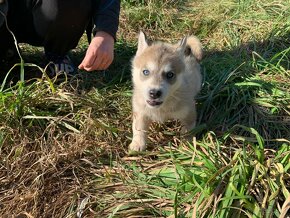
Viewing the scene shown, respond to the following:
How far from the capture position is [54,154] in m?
2.46

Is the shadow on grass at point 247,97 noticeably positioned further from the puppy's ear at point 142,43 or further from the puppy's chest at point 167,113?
the puppy's ear at point 142,43

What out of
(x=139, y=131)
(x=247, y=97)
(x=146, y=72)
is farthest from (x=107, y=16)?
(x=247, y=97)

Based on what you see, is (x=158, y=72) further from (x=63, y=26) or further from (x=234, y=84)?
(x=63, y=26)

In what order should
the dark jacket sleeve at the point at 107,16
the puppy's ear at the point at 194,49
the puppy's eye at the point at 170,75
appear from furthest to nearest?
1. the puppy's ear at the point at 194,49
2. the dark jacket sleeve at the point at 107,16
3. the puppy's eye at the point at 170,75

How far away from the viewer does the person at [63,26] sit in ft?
9.09

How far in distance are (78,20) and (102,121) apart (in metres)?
0.75

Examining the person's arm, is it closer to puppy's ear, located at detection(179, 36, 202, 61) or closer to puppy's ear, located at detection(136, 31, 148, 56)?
puppy's ear, located at detection(136, 31, 148, 56)

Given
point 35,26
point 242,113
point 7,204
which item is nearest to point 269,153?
point 242,113

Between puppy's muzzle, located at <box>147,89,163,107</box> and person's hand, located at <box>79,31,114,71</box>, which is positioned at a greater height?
person's hand, located at <box>79,31,114,71</box>

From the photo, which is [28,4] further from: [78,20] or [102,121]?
[102,121]

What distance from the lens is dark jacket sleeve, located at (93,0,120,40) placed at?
2879 mm

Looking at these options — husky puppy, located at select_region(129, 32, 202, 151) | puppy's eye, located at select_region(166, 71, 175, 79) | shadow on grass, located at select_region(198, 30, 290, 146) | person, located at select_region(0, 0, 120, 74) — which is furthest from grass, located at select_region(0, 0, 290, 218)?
puppy's eye, located at select_region(166, 71, 175, 79)

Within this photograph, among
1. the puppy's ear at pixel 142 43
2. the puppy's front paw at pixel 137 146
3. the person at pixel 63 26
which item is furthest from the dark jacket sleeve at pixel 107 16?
the puppy's front paw at pixel 137 146

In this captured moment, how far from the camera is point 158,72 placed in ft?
8.50
